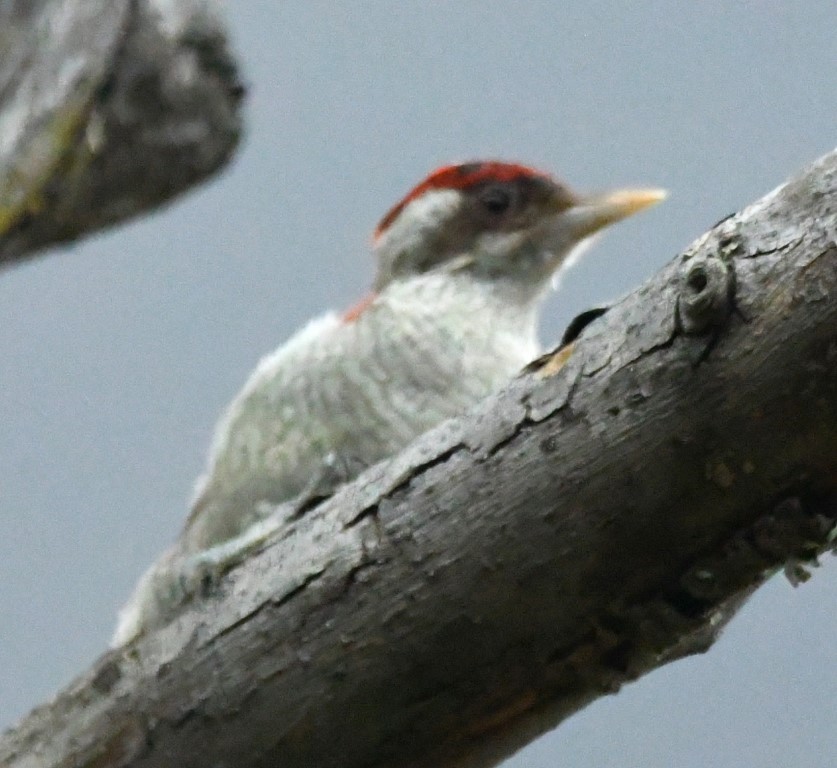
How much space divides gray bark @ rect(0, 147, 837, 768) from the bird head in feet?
3.98

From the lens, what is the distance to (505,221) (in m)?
3.11

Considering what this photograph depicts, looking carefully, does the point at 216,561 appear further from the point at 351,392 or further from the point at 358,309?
the point at 358,309

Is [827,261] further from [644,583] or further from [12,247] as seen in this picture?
[12,247]

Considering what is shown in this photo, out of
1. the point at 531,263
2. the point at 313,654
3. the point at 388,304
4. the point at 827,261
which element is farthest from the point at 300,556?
the point at 531,263

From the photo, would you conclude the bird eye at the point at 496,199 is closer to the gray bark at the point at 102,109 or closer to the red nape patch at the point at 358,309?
the red nape patch at the point at 358,309

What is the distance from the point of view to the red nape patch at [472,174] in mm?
A: 3104

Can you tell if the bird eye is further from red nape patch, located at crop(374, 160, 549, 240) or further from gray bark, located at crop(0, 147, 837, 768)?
gray bark, located at crop(0, 147, 837, 768)

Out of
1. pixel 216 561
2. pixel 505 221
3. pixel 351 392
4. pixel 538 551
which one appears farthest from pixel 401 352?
pixel 538 551

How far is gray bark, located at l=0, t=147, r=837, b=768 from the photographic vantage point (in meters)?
1.53

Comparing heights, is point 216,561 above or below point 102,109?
below

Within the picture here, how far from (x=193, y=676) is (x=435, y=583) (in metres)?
0.43

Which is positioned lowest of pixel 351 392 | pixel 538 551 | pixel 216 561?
pixel 538 551

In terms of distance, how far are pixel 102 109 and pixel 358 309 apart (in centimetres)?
71

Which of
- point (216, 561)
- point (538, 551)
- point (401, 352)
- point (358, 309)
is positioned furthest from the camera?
point (358, 309)
